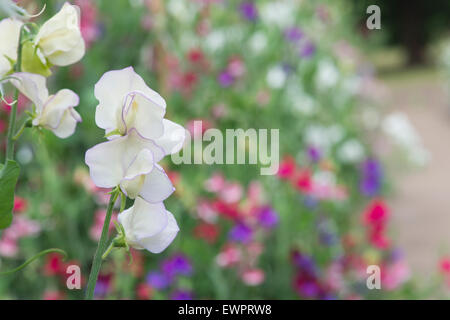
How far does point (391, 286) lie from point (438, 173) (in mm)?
3030

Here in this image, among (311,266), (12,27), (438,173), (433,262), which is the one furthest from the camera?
(438,173)

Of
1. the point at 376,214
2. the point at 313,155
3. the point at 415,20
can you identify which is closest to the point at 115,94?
the point at 376,214

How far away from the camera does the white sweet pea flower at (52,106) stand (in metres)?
0.50

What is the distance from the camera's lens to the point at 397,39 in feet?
39.6

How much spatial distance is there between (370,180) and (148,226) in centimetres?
255

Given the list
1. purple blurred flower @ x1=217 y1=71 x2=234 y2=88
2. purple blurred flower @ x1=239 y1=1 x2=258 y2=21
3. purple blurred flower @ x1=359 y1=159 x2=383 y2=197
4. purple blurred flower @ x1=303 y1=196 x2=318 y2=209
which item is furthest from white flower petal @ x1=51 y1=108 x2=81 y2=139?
purple blurred flower @ x1=239 y1=1 x2=258 y2=21

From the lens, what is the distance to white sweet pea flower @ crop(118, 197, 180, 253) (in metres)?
0.46

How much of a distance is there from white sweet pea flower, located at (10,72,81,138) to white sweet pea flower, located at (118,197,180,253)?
96 mm

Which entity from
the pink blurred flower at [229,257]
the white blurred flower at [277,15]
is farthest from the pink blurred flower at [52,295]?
the white blurred flower at [277,15]

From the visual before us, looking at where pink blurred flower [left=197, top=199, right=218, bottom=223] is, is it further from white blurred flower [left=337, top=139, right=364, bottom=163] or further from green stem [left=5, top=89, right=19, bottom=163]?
white blurred flower [left=337, top=139, right=364, bottom=163]

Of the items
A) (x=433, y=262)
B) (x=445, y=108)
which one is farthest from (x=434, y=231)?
(x=445, y=108)

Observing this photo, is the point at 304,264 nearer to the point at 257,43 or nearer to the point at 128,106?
the point at 128,106

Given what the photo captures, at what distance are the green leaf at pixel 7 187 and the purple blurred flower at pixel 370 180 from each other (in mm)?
2521
